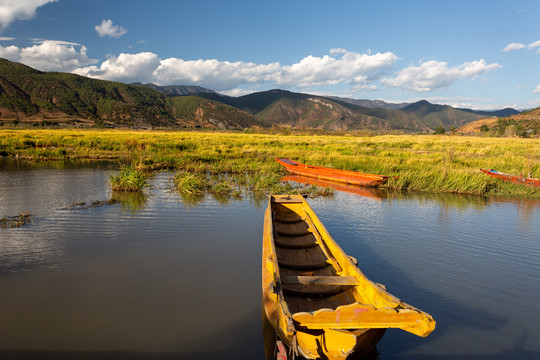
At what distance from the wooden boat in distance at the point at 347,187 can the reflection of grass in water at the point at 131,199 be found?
9.46 meters

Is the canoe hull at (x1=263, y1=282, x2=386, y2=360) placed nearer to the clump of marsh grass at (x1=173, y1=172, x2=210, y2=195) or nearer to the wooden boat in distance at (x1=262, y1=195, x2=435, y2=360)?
the wooden boat in distance at (x1=262, y1=195, x2=435, y2=360)

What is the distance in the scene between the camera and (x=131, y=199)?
13.5 meters

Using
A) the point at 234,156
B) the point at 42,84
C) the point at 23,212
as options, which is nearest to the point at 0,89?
the point at 42,84

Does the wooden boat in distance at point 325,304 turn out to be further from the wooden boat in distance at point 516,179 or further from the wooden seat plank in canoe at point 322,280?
the wooden boat in distance at point 516,179

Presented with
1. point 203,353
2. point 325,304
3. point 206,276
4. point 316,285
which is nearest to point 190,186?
point 206,276

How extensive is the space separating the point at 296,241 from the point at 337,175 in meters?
12.6

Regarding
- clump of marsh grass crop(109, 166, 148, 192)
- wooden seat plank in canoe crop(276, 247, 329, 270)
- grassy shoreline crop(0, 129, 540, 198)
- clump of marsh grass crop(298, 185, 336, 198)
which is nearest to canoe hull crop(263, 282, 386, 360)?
wooden seat plank in canoe crop(276, 247, 329, 270)

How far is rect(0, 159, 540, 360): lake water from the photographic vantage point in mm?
4926

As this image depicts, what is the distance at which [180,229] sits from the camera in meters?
9.89

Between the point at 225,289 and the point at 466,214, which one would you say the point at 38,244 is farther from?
the point at 466,214

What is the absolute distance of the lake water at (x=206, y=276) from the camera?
493cm

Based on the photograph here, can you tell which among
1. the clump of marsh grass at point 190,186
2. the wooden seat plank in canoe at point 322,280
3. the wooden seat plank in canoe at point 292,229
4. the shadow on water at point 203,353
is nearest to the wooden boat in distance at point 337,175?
the clump of marsh grass at point 190,186

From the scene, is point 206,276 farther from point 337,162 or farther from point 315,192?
point 337,162

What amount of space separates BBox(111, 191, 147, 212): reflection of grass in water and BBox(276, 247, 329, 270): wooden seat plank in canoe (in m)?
7.19
